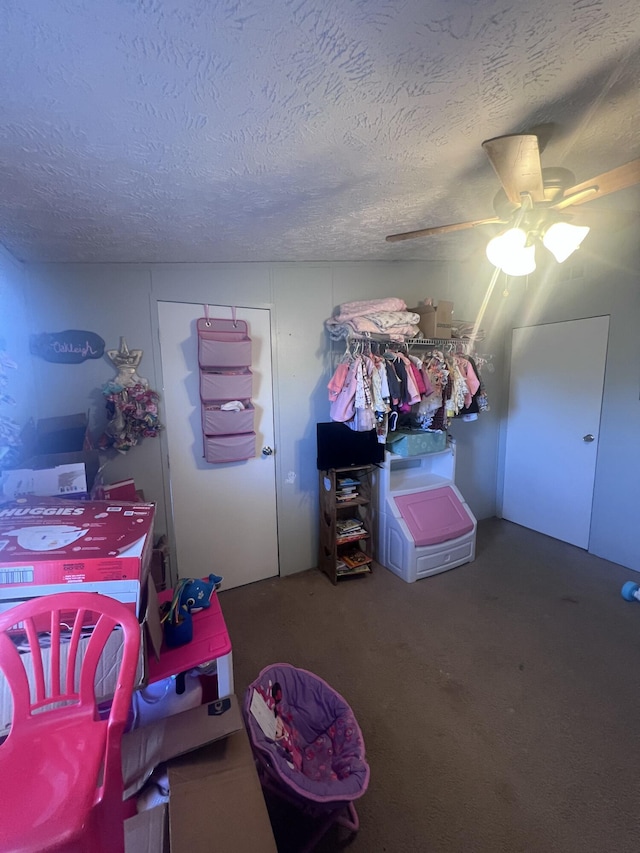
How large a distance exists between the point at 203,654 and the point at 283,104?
1.76 m

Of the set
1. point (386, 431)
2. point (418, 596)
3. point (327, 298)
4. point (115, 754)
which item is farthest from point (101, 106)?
point (418, 596)

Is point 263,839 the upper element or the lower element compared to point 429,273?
lower

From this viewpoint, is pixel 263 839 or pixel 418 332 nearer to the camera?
pixel 263 839

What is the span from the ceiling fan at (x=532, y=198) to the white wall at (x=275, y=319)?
43.8 inches

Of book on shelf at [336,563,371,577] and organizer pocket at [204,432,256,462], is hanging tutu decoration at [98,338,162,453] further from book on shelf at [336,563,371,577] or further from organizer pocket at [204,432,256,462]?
book on shelf at [336,563,371,577]

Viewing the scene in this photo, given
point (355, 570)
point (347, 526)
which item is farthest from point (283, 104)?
point (355, 570)

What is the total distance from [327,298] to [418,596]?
7.56ft

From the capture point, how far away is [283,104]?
989 mm

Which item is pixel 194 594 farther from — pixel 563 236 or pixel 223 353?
pixel 563 236

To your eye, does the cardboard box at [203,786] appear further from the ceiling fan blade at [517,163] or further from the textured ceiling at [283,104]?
the ceiling fan blade at [517,163]

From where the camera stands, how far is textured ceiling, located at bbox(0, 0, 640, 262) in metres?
0.76

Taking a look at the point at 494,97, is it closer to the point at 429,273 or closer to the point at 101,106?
the point at 101,106

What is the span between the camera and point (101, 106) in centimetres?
93

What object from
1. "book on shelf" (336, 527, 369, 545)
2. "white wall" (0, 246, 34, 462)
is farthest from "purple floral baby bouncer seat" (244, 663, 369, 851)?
"white wall" (0, 246, 34, 462)
